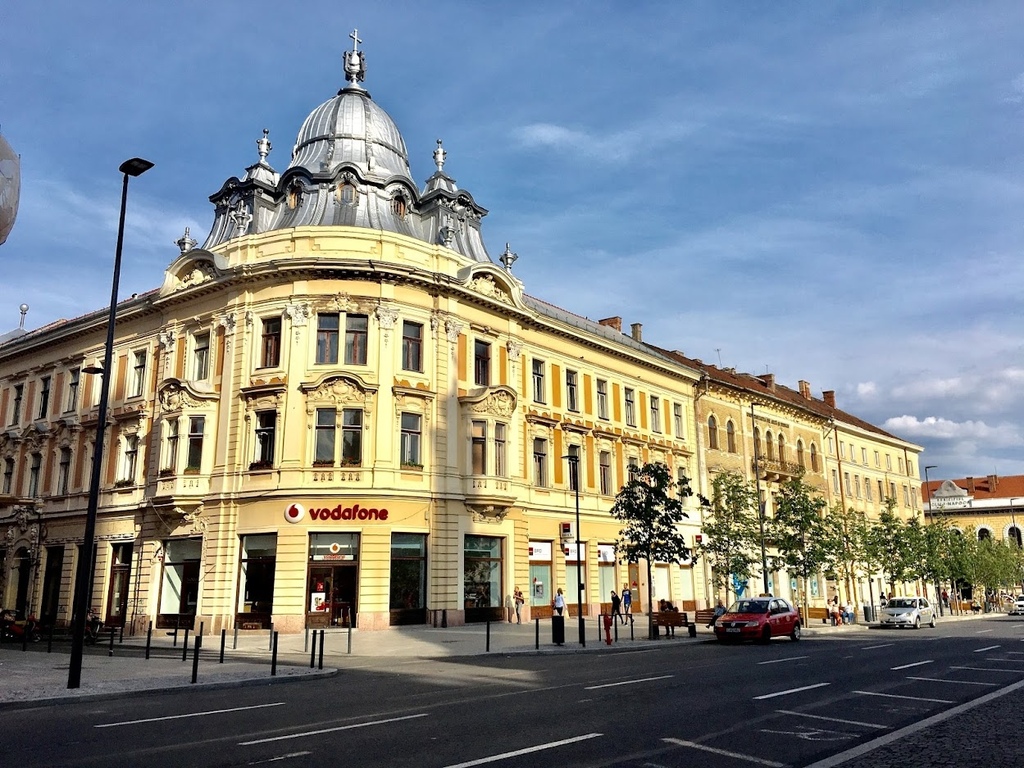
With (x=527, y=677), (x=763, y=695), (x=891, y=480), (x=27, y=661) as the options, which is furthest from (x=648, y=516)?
(x=891, y=480)

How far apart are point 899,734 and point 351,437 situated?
25148 mm

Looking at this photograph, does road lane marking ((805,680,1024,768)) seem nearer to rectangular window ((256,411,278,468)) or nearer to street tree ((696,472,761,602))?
rectangular window ((256,411,278,468))

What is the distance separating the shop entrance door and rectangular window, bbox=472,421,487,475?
703 cm

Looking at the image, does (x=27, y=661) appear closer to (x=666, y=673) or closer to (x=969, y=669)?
(x=666, y=673)

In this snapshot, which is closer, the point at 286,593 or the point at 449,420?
the point at 286,593

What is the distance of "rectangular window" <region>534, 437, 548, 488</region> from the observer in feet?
129

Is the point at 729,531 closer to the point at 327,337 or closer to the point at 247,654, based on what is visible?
the point at 327,337

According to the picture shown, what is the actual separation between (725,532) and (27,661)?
3369 centimetres

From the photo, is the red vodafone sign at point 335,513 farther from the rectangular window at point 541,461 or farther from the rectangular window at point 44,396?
the rectangular window at point 44,396

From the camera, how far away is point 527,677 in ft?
55.6

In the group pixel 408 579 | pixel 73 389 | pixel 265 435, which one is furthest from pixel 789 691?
pixel 73 389

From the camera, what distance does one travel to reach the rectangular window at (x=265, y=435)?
32.6 meters

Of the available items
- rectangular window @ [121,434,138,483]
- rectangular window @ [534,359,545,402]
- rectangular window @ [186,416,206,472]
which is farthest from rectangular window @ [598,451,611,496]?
rectangular window @ [121,434,138,483]

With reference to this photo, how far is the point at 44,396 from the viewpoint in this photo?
142 feet
